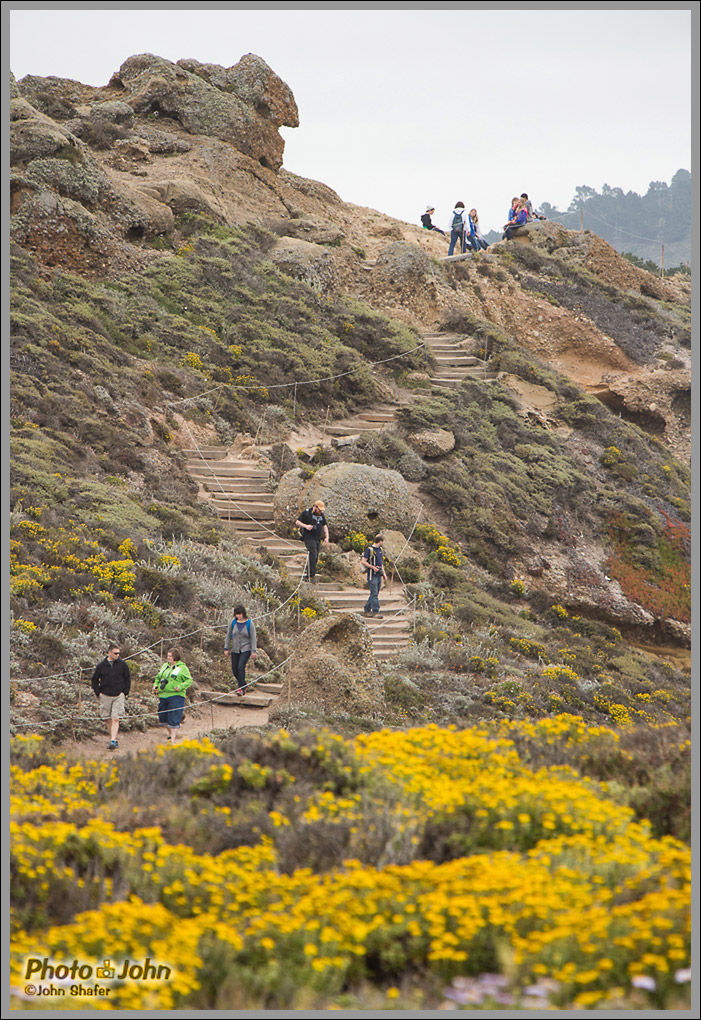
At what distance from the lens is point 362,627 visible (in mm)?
10430

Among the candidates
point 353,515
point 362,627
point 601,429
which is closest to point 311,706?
point 362,627

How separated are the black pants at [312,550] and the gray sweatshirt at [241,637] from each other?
4.20m

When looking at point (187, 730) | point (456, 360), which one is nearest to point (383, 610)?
point (187, 730)

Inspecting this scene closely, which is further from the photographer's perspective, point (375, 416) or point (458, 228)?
point (458, 228)

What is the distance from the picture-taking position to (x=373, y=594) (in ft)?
47.1

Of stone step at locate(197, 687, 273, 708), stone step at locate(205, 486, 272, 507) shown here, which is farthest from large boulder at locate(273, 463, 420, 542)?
stone step at locate(197, 687, 273, 708)

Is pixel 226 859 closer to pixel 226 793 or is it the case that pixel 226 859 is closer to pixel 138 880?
pixel 138 880

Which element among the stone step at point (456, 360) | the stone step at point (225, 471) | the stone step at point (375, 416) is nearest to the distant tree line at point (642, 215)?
the stone step at point (456, 360)

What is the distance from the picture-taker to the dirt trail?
9.01 m

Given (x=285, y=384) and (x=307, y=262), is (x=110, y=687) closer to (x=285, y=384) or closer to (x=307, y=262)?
(x=285, y=384)

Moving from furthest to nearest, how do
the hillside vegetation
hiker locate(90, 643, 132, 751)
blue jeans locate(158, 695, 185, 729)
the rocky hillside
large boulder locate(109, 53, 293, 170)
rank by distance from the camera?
1. large boulder locate(109, 53, 293, 170)
2. the rocky hillside
3. blue jeans locate(158, 695, 185, 729)
4. hiker locate(90, 643, 132, 751)
5. the hillside vegetation

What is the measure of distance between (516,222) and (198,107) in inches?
526

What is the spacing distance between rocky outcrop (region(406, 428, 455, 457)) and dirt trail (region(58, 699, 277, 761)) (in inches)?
460

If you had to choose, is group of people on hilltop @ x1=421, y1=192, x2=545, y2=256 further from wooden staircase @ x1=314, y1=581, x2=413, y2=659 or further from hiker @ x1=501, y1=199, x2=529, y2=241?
wooden staircase @ x1=314, y1=581, x2=413, y2=659
